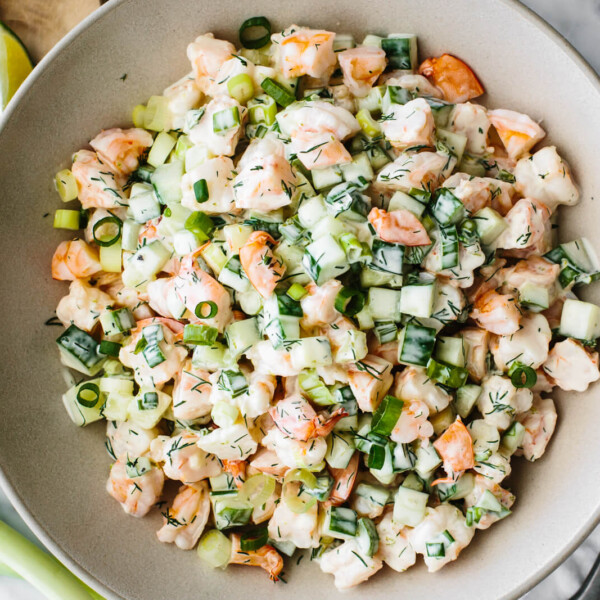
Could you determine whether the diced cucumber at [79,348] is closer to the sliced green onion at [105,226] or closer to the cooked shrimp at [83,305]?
the cooked shrimp at [83,305]

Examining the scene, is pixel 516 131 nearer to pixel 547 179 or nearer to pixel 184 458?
pixel 547 179

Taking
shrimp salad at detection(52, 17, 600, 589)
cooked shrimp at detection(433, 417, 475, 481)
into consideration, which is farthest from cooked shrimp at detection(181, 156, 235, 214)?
cooked shrimp at detection(433, 417, 475, 481)

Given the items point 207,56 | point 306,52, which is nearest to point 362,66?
point 306,52

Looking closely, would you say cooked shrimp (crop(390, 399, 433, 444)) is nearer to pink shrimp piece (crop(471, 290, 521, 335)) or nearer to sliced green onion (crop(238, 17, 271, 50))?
pink shrimp piece (crop(471, 290, 521, 335))

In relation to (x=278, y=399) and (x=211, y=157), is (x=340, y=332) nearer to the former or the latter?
(x=278, y=399)

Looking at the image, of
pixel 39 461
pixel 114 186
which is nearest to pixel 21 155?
pixel 114 186
